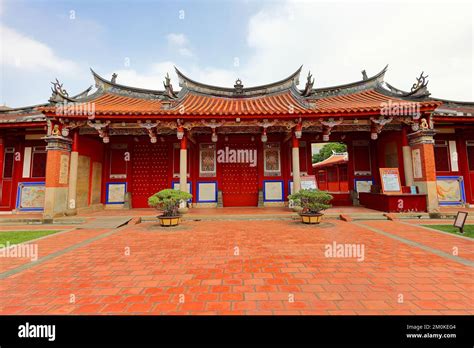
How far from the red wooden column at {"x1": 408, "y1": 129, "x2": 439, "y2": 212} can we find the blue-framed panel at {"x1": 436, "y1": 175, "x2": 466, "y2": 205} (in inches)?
117

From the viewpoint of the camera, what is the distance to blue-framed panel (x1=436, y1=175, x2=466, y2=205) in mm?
9637

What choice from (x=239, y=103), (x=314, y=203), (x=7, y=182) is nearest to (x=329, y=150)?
(x=239, y=103)

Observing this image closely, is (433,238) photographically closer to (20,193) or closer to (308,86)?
(308,86)

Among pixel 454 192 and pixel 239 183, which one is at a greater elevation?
pixel 239 183

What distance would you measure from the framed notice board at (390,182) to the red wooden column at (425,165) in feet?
2.53

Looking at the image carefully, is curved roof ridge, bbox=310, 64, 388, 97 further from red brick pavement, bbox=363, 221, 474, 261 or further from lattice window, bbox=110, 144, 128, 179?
lattice window, bbox=110, 144, 128, 179

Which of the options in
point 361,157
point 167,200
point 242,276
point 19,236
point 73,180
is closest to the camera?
point 242,276

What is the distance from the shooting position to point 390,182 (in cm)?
814

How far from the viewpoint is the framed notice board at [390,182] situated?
805 cm

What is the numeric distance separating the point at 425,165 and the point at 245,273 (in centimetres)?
863

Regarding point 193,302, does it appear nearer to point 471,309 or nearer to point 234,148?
point 471,309

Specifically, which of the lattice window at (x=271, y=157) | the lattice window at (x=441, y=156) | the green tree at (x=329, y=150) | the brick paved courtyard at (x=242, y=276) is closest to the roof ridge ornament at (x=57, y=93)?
the brick paved courtyard at (x=242, y=276)
